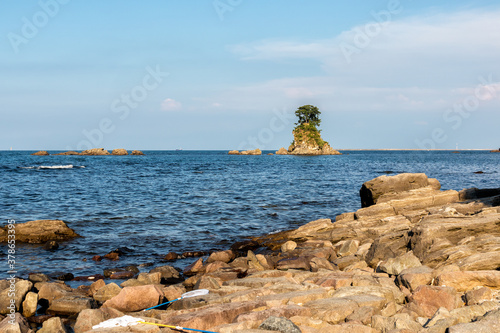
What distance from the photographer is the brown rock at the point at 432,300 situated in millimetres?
8094

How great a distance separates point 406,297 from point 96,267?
1069cm

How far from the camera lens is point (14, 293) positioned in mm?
10414

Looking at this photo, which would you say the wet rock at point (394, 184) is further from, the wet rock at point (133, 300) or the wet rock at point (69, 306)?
the wet rock at point (69, 306)

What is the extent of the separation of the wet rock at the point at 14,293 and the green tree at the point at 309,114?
130m

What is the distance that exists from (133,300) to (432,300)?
6.92 metres

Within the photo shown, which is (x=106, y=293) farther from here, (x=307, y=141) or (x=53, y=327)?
(x=307, y=141)

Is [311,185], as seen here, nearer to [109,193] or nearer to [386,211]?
[109,193]

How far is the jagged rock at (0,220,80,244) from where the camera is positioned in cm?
1839

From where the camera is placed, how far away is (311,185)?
43812mm

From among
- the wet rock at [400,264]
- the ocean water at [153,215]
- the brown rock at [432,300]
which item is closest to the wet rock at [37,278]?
the ocean water at [153,215]

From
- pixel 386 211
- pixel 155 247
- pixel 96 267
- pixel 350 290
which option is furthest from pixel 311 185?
pixel 350 290

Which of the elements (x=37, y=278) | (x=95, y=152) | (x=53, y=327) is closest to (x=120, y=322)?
(x=53, y=327)

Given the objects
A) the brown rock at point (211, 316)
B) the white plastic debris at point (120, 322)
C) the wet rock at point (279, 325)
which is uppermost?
the wet rock at point (279, 325)

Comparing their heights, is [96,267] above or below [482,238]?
below
